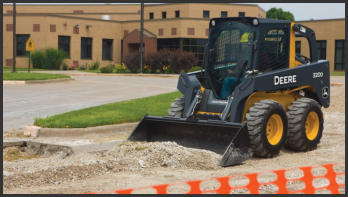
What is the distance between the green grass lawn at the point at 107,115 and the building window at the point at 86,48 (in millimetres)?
34354

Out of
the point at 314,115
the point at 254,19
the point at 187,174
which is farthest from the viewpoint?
the point at 314,115

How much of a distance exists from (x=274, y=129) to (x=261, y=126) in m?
0.70

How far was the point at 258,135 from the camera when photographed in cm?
927

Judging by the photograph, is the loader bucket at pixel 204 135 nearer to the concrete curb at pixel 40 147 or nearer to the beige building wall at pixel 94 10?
the concrete curb at pixel 40 147

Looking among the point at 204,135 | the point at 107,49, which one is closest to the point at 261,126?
the point at 204,135

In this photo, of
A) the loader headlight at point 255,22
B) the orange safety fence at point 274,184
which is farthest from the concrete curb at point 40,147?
the loader headlight at point 255,22

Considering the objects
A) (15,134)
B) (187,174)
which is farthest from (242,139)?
(15,134)

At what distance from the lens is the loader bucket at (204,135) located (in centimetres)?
888

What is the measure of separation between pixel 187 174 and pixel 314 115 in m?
3.90

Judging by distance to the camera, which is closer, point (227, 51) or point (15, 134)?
point (227, 51)

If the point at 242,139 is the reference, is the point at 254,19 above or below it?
above

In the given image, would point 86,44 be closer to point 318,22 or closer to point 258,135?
point 318,22

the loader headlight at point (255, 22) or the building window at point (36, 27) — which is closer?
the loader headlight at point (255, 22)

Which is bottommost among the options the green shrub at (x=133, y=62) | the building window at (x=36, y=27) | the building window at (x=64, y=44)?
the green shrub at (x=133, y=62)
